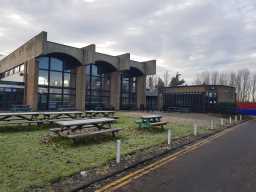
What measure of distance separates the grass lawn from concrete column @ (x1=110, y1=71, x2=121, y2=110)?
2630 centimetres

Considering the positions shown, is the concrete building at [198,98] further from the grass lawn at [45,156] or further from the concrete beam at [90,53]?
the grass lawn at [45,156]

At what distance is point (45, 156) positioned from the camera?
6.90 metres

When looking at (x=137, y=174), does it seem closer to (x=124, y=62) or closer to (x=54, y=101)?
(x=54, y=101)

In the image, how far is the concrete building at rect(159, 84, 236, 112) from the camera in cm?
3984

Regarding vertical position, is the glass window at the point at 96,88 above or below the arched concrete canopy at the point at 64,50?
below

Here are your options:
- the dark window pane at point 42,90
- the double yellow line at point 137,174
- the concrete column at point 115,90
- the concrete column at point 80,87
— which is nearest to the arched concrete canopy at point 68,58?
the concrete column at point 80,87

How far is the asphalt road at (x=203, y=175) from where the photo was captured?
4.90 m

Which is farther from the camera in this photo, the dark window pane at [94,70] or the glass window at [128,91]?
the glass window at [128,91]

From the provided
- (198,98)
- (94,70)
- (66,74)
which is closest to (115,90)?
(94,70)

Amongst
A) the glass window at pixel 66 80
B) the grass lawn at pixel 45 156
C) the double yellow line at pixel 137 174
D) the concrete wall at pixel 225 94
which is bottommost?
the double yellow line at pixel 137 174

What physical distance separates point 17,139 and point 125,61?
2774cm

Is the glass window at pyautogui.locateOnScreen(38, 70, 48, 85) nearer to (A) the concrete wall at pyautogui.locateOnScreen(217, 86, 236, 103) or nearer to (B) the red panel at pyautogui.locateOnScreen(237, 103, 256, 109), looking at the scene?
(B) the red panel at pyautogui.locateOnScreen(237, 103, 256, 109)

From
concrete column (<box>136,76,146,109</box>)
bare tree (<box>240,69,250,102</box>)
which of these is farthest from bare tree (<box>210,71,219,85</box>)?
concrete column (<box>136,76,146,109</box>)

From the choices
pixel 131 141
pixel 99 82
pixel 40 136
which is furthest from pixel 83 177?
pixel 99 82
